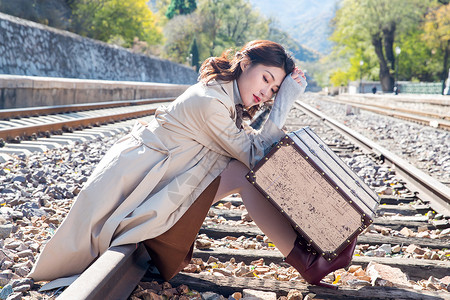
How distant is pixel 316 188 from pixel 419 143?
702cm

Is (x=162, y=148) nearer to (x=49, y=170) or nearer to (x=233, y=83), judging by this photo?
(x=233, y=83)

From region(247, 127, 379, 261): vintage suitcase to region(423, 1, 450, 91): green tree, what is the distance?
136 ft

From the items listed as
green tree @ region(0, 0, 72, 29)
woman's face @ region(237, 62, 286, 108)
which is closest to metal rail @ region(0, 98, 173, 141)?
woman's face @ region(237, 62, 286, 108)

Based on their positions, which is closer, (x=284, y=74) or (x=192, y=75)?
(x=284, y=74)

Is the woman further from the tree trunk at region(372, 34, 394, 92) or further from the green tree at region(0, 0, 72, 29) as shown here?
the tree trunk at region(372, 34, 394, 92)

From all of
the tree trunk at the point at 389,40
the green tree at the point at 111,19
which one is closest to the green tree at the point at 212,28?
the green tree at the point at 111,19

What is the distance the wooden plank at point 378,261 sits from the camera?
2496 mm

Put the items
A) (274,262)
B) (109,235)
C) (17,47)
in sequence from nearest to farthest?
(109,235) → (274,262) → (17,47)

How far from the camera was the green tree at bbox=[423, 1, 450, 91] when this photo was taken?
38.2 meters

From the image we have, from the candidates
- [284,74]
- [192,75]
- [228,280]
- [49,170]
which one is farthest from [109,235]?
[192,75]

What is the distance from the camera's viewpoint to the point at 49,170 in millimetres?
4637

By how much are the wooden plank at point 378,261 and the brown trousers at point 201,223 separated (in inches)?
13.7

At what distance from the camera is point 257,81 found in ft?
8.05

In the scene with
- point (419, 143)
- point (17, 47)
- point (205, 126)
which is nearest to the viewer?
point (205, 126)
